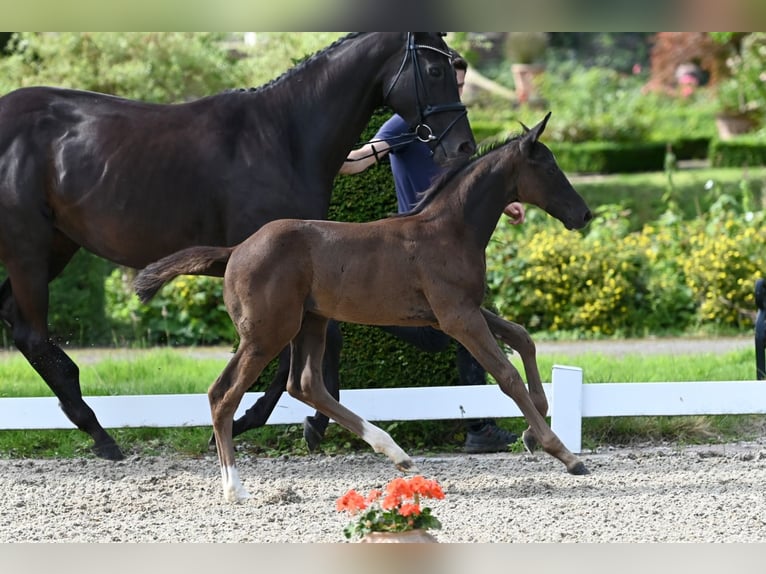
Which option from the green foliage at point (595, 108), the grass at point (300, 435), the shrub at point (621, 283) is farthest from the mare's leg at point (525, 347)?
the green foliage at point (595, 108)

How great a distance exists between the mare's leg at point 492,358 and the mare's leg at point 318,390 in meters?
0.56

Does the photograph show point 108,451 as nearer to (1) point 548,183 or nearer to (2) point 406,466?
(2) point 406,466

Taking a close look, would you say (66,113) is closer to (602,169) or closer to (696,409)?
(696,409)

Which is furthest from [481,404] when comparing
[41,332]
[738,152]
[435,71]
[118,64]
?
[738,152]

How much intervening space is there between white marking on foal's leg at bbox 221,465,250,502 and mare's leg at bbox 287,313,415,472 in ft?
1.55

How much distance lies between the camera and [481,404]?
18.8 feet

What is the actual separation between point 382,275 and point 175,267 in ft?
2.83

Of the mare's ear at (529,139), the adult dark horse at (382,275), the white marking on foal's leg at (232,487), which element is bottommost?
the white marking on foal's leg at (232,487)

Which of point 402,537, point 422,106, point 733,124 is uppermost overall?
point 733,124

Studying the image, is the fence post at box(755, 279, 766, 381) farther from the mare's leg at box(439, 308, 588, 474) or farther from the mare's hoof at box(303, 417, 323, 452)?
the mare's hoof at box(303, 417, 323, 452)

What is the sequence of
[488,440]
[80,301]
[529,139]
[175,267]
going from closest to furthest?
[175,267], [529,139], [488,440], [80,301]

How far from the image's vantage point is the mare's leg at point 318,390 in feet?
15.8

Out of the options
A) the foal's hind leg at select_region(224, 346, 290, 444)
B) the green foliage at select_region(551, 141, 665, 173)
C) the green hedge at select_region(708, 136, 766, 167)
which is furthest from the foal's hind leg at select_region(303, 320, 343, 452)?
the green hedge at select_region(708, 136, 766, 167)

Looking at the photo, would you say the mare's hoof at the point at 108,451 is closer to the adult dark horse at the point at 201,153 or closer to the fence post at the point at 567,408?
the adult dark horse at the point at 201,153
